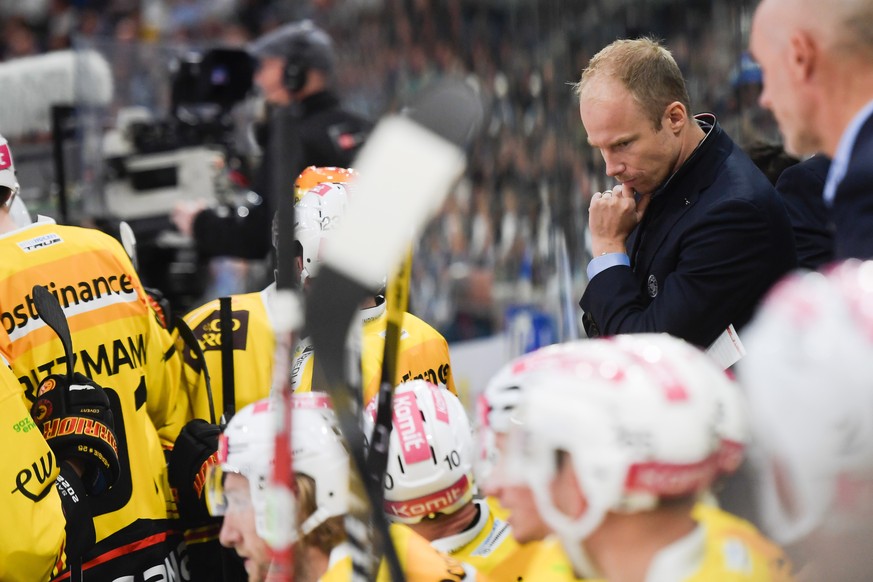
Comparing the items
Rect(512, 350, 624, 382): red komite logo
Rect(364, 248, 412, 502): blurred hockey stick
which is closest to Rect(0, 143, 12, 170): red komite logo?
Rect(364, 248, 412, 502): blurred hockey stick

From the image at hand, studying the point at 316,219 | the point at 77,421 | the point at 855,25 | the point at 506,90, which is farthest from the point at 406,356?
the point at 506,90

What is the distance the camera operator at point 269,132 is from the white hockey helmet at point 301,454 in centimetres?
283

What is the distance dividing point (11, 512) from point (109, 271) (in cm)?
73

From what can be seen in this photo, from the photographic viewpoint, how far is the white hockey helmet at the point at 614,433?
1.53 m

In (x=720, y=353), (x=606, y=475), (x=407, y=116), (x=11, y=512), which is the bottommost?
(x=11, y=512)

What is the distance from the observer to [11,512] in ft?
8.43

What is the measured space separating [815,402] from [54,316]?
1.86 metres

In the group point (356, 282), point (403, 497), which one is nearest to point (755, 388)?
point (356, 282)

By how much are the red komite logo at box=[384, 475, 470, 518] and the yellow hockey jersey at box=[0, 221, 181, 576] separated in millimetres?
862

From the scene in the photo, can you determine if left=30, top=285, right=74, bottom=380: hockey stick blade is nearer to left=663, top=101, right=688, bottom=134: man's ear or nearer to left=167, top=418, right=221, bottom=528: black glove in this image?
left=167, top=418, right=221, bottom=528: black glove

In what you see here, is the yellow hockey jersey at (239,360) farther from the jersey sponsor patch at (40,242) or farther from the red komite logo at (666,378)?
the red komite logo at (666,378)

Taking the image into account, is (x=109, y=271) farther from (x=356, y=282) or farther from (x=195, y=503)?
(x=356, y=282)

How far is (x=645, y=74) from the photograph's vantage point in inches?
106

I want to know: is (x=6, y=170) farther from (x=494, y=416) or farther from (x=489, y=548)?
(x=494, y=416)
